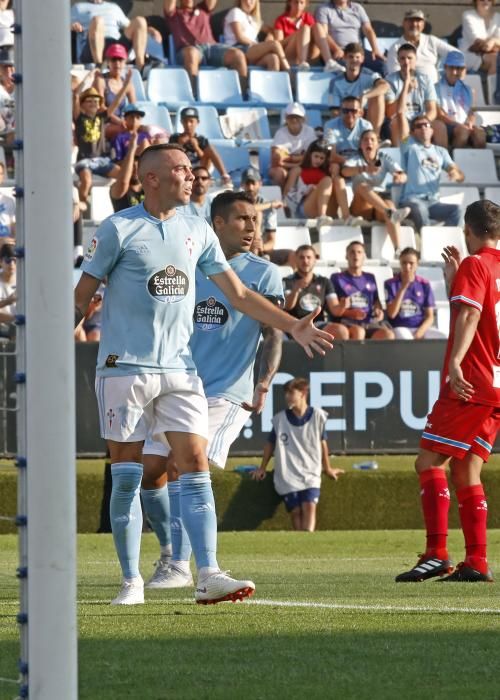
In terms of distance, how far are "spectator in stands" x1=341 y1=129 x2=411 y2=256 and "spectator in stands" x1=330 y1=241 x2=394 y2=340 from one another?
1.96 metres

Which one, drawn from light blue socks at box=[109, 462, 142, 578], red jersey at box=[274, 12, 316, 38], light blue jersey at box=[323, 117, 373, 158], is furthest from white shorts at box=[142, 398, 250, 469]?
red jersey at box=[274, 12, 316, 38]

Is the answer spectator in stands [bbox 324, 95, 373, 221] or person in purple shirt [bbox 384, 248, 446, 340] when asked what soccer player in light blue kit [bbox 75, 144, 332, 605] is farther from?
spectator in stands [bbox 324, 95, 373, 221]

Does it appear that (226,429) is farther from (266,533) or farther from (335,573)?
(266,533)

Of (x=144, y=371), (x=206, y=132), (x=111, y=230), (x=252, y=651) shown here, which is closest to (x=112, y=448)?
(x=144, y=371)

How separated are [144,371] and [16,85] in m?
2.89

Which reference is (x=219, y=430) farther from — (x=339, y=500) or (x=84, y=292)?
(x=339, y=500)

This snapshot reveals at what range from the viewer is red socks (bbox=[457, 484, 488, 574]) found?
27.7 ft

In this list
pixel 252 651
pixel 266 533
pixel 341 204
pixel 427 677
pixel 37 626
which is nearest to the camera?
pixel 37 626

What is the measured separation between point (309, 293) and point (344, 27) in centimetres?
762

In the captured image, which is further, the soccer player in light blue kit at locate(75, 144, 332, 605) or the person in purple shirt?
the person in purple shirt

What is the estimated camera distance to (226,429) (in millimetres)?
8227

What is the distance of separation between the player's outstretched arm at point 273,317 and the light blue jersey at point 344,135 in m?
12.8

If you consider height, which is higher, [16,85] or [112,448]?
[16,85]

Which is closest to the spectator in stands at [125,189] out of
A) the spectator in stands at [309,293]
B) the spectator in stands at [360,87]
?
the spectator in stands at [309,293]
